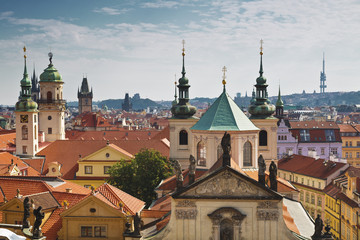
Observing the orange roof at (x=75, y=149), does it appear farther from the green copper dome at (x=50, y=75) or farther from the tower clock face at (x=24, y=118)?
the green copper dome at (x=50, y=75)

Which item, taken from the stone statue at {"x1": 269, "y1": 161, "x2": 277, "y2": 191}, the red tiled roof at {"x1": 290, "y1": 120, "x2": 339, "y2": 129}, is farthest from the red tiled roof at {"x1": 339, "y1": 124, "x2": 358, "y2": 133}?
the stone statue at {"x1": 269, "y1": 161, "x2": 277, "y2": 191}

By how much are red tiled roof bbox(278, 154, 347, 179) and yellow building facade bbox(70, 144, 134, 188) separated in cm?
2468

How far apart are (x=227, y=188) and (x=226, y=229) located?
2.26 m

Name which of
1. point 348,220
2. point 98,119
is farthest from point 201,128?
point 98,119

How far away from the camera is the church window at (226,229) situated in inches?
1053

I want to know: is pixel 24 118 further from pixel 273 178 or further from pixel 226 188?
pixel 273 178

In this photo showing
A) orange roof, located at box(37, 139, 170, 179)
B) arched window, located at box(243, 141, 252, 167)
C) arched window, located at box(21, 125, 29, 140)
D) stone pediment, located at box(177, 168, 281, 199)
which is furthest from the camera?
arched window, located at box(21, 125, 29, 140)

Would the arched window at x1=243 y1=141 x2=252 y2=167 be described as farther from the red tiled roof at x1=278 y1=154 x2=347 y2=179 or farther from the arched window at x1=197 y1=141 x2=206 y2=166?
the red tiled roof at x1=278 y1=154 x2=347 y2=179

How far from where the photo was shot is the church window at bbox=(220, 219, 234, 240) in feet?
87.8

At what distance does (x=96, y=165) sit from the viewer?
5956 centimetres

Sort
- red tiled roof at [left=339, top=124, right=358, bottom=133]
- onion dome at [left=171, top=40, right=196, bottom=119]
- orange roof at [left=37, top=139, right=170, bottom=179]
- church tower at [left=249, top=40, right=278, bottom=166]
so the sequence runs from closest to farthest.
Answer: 1. church tower at [left=249, top=40, right=278, bottom=166]
2. onion dome at [left=171, top=40, right=196, bottom=119]
3. orange roof at [left=37, top=139, right=170, bottom=179]
4. red tiled roof at [left=339, top=124, right=358, bottom=133]

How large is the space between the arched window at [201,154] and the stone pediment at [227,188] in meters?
19.0

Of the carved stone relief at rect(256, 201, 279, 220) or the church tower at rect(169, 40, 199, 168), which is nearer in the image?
the carved stone relief at rect(256, 201, 279, 220)

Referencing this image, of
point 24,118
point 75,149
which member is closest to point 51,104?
point 24,118
